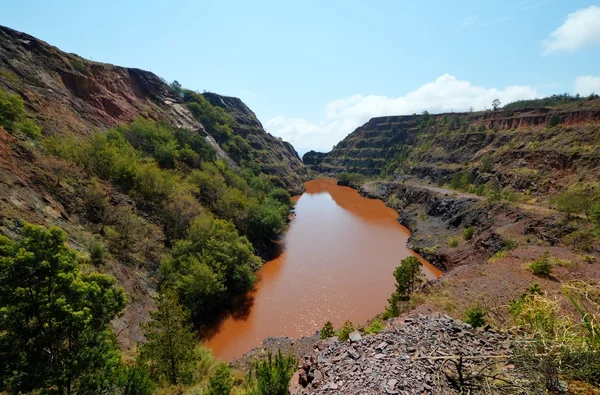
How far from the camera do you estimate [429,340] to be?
286 inches

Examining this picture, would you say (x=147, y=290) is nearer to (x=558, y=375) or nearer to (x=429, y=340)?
(x=429, y=340)

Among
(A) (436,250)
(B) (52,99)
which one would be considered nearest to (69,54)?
(B) (52,99)

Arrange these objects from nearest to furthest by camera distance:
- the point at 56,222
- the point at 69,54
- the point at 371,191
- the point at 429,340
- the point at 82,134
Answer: the point at 429,340 < the point at 56,222 < the point at 82,134 < the point at 69,54 < the point at 371,191

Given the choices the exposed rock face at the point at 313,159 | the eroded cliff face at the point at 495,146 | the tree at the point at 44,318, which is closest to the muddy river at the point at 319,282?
the tree at the point at 44,318

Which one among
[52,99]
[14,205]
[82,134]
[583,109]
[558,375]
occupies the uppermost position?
[583,109]

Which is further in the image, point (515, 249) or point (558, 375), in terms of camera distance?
point (515, 249)

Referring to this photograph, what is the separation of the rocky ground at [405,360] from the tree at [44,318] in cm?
644

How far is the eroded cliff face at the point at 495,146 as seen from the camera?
3334 cm

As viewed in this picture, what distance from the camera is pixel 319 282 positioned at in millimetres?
23672

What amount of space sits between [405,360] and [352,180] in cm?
7708

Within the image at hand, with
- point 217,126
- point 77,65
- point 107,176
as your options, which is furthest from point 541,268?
point 217,126

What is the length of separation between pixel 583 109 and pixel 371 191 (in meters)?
38.9

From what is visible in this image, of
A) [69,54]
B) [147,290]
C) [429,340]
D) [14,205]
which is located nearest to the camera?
[429,340]

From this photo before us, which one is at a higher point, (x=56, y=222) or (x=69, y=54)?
(x=69, y=54)
